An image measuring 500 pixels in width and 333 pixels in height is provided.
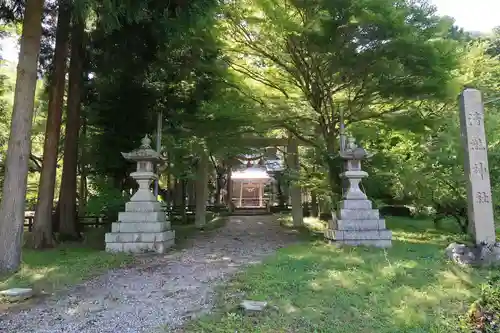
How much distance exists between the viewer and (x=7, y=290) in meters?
5.02

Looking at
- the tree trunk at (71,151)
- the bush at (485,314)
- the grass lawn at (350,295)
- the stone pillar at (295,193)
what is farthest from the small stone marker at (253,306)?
the stone pillar at (295,193)

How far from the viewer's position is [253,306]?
422cm

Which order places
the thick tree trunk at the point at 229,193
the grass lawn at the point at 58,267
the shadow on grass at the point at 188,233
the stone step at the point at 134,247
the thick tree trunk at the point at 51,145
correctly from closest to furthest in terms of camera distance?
the grass lawn at the point at 58,267
the stone step at the point at 134,247
the thick tree trunk at the point at 51,145
the shadow on grass at the point at 188,233
the thick tree trunk at the point at 229,193

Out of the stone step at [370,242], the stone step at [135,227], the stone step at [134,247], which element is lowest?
the stone step at [134,247]

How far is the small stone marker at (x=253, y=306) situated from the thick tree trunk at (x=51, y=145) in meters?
6.94

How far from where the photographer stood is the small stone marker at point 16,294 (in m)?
4.82

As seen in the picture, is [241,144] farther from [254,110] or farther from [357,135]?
[357,135]

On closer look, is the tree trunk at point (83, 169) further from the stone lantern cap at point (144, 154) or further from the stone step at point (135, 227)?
the stone step at point (135, 227)

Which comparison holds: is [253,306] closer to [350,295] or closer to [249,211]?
[350,295]

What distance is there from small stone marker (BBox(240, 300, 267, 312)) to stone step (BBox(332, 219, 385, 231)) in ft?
15.9

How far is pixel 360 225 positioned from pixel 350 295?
4180 mm

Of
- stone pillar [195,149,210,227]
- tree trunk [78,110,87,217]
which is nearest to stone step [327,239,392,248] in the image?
stone pillar [195,149,210,227]

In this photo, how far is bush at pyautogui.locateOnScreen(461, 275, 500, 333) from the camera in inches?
149

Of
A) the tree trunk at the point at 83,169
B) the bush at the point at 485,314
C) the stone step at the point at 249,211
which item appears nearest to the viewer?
the bush at the point at 485,314
